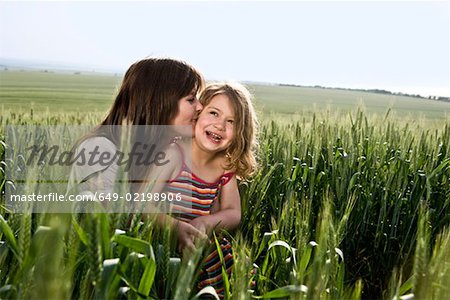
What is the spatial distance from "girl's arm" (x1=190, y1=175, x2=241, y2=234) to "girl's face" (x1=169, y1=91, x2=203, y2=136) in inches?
11.0

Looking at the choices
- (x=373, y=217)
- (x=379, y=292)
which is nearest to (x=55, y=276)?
(x=379, y=292)

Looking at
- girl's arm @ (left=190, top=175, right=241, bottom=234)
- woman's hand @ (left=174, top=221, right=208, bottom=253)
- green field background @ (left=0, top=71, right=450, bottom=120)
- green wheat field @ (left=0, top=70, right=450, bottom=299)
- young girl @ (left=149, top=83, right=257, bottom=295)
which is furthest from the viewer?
green field background @ (left=0, top=71, right=450, bottom=120)

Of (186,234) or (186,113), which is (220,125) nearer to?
(186,113)

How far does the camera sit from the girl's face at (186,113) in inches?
87.6

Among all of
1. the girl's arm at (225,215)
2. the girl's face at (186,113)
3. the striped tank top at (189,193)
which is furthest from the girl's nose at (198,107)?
the girl's arm at (225,215)

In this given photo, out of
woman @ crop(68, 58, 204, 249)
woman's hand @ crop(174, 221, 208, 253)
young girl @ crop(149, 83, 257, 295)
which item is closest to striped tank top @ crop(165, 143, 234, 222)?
young girl @ crop(149, 83, 257, 295)

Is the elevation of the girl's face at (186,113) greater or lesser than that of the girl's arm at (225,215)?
greater

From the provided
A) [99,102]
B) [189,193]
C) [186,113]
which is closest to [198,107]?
[186,113]

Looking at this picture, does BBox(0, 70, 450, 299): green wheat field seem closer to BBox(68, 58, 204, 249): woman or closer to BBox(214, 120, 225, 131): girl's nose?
BBox(68, 58, 204, 249): woman

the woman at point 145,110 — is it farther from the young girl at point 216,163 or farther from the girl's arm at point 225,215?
the girl's arm at point 225,215

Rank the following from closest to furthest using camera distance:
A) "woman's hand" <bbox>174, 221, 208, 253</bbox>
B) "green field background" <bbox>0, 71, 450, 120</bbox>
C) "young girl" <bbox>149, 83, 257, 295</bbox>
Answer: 1. "woman's hand" <bbox>174, 221, 208, 253</bbox>
2. "young girl" <bbox>149, 83, 257, 295</bbox>
3. "green field background" <bbox>0, 71, 450, 120</bbox>

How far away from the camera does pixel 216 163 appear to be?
2318 mm

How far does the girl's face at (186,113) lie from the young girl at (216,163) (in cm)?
3

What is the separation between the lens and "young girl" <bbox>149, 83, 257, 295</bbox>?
218 cm
